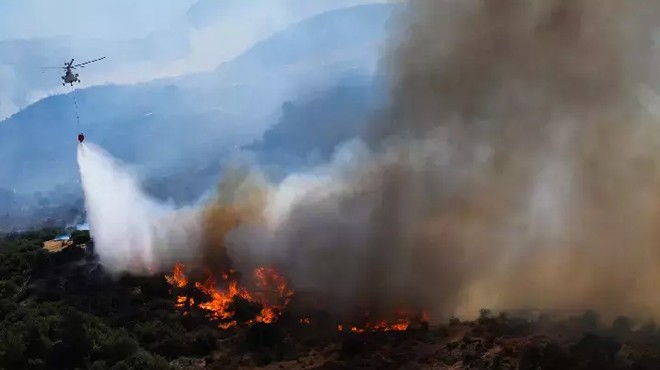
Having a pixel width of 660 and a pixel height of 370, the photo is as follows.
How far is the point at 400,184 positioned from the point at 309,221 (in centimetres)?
633

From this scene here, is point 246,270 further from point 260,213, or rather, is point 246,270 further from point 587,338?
point 587,338

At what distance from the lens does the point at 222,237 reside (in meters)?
44.2

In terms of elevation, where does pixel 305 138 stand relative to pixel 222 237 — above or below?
above

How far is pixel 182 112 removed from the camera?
147 metres

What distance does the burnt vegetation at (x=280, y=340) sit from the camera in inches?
975

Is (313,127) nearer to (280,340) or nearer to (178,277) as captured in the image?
(178,277)

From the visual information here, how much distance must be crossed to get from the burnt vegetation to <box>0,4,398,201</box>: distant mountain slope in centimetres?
6572

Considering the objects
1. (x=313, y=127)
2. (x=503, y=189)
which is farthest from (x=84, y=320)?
(x=313, y=127)

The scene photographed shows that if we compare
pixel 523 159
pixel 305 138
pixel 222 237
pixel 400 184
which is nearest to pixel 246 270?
pixel 222 237

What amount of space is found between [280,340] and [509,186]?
1500cm

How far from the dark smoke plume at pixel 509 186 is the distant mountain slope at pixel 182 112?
59.3 m

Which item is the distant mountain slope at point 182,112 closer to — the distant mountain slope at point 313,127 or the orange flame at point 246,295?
the distant mountain slope at point 313,127

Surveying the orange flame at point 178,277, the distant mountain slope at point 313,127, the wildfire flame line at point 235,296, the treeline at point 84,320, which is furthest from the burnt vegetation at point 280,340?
the distant mountain slope at point 313,127

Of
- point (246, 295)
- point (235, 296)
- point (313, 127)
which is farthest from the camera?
point (313, 127)
